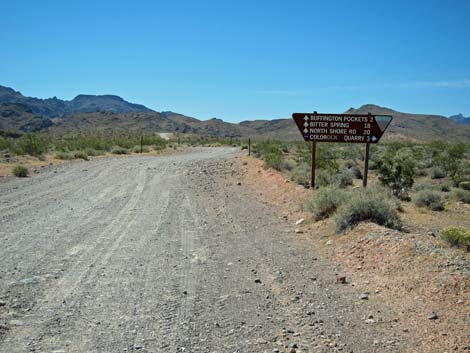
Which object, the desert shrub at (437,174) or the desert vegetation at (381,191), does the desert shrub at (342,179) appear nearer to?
the desert vegetation at (381,191)

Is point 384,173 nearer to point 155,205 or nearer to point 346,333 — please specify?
point 155,205

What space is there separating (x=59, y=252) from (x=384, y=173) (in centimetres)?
1263

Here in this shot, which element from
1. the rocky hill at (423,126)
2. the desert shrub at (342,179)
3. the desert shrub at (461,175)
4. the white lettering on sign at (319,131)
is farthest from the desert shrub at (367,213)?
the rocky hill at (423,126)

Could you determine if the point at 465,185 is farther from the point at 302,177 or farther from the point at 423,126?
the point at 423,126

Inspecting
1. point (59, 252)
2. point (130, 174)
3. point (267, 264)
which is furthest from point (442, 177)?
point (59, 252)

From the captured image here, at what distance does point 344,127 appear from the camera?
51.1ft

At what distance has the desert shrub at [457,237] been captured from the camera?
26.1ft

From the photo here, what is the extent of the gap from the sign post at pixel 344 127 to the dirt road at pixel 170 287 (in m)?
3.42

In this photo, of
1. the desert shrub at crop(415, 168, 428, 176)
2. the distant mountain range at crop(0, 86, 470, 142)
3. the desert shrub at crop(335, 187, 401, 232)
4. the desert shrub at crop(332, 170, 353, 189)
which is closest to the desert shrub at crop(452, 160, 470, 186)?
the desert shrub at crop(415, 168, 428, 176)

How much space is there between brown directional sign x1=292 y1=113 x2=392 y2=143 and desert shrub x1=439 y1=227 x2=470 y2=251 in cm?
717

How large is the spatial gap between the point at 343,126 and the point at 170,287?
33.1ft

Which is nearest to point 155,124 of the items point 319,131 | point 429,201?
point 319,131

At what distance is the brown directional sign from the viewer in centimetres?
1535

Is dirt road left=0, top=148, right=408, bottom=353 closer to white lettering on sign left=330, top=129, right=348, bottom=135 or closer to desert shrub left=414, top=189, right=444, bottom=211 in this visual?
white lettering on sign left=330, top=129, right=348, bottom=135
